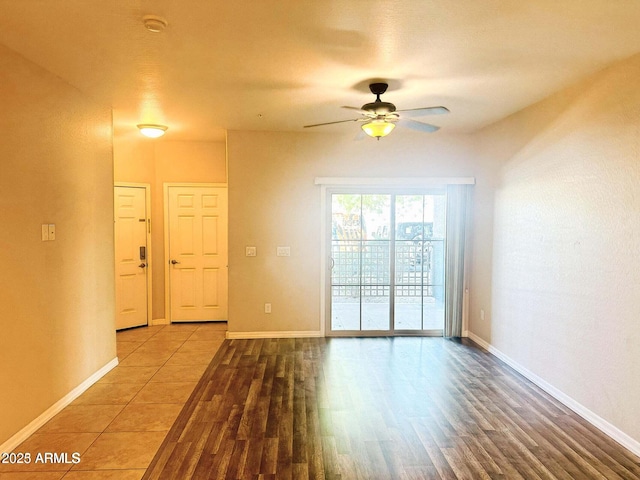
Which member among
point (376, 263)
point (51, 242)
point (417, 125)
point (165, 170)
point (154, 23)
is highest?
point (154, 23)

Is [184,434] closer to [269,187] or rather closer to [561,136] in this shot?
[269,187]

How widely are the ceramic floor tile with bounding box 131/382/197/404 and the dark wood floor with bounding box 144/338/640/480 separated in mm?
99

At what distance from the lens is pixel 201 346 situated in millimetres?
4609

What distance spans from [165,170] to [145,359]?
2.68 meters

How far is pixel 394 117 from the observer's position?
10.3 feet

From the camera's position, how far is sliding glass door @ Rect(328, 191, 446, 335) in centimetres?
496

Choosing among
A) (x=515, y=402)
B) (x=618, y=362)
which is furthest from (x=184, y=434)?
(x=618, y=362)

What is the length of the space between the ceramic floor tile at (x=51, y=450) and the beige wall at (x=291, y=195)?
7.69 ft

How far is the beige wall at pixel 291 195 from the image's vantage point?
4805 millimetres

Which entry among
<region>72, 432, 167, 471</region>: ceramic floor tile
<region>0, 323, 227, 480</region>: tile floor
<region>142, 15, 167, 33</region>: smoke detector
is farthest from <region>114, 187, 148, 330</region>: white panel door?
<region>142, 15, 167, 33</region>: smoke detector

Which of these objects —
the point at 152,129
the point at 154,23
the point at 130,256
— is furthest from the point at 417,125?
the point at 130,256

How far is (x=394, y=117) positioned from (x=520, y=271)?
2.07 m

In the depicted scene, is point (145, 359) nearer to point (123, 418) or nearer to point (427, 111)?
point (123, 418)

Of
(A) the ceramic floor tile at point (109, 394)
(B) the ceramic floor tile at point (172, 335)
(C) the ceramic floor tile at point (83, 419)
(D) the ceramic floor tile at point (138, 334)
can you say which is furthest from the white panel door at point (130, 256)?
(C) the ceramic floor tile at point (83, 419)
